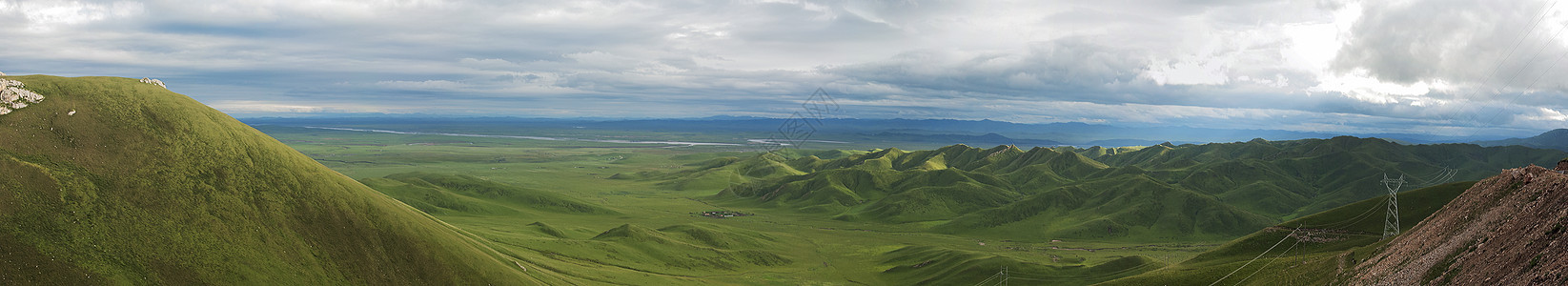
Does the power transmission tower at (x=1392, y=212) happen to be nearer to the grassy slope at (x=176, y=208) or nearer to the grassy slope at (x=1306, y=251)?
the grassy slope at (x=1306, y=251)

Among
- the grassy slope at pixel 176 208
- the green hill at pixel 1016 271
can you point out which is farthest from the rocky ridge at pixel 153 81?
the green hill at pixel 1016 271

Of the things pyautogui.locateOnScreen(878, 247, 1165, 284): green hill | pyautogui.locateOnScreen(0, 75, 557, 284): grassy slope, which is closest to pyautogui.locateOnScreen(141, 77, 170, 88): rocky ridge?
pyautogui.locateOnScreen(0, 75, 557, 284): grassy slope

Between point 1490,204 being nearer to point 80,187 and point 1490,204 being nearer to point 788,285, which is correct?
point 788,285

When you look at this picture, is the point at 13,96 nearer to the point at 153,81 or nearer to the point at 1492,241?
the point at 153,81

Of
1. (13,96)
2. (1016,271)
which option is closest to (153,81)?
(13,96)

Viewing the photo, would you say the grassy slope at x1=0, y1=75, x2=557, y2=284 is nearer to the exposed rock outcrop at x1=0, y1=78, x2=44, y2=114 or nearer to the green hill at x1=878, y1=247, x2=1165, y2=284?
the exposed rock outcrop at x1=0, y1=78, x2=44, y2=114

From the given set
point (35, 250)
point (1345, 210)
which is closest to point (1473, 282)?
point (1345, 210)

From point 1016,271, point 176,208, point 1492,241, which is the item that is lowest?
point 1016,271

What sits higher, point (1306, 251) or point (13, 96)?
point (13, 96)
